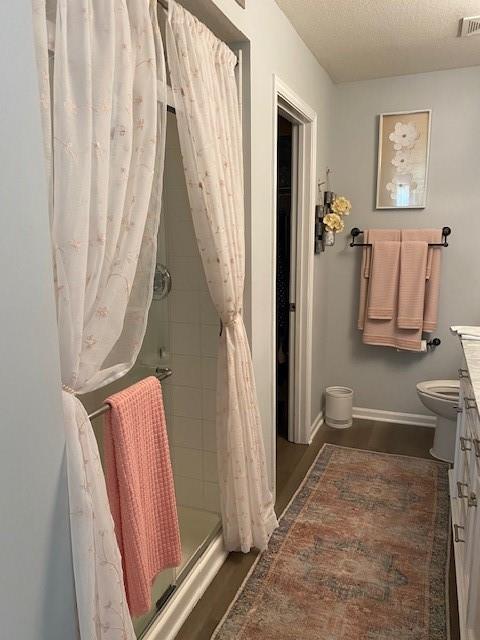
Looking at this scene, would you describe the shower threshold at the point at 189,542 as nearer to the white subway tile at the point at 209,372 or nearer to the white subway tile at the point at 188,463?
the white subway tile at the point at 188,463

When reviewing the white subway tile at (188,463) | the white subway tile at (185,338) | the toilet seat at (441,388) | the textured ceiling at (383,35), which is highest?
the textured ceiling at (383,35)

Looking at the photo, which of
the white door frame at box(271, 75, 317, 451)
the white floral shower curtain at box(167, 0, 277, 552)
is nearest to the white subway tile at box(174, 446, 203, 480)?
the white floral shower curtain at box(167, 0, 277, 552)

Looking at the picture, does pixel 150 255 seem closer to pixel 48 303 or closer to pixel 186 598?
pixel 48 303

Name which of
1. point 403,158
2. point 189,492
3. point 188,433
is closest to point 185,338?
point 188,433

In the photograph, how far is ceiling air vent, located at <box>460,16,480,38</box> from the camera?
2.44 metres

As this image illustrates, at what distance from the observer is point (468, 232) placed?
10.9 feet

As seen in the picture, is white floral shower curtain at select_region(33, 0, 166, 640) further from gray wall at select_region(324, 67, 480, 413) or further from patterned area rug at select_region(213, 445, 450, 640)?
gray wall at select_region(324, 67, 480, 413)

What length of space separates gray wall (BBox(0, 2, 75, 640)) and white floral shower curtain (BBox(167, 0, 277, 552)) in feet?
2.67

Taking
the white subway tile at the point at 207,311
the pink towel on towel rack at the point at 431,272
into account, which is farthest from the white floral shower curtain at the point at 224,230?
the pink towel on towel rack at the point at 431,272

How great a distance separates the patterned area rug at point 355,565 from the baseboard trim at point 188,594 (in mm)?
146

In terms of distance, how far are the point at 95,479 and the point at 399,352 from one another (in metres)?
2.95

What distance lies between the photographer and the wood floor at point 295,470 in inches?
72.6

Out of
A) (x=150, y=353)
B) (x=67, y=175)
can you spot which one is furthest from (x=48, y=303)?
(x=150, y=353)

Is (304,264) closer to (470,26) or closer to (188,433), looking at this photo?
(188,433)
